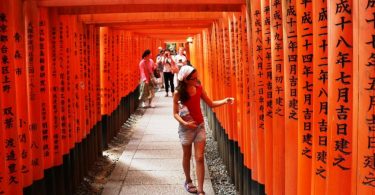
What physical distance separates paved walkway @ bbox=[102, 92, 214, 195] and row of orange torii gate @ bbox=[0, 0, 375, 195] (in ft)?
3.34

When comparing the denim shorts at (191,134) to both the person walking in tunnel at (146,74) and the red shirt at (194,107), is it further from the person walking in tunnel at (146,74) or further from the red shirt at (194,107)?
the person walking in tunnel at (146,74)

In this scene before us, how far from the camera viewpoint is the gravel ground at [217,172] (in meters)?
7.45

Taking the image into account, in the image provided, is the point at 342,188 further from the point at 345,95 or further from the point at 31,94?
the point at 31,94

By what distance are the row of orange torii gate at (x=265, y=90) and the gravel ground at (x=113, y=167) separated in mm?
814

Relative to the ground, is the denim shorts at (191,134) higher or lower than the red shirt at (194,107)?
lower

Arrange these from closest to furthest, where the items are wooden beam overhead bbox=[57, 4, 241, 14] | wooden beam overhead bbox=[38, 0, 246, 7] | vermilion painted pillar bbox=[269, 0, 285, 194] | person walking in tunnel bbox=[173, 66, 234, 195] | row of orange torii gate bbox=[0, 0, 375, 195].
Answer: row of orange torii gate bbox=[0, 0, 375, 195]
vermilion painted pillar bbox=[269, 0, 285, 194]
wooden beam overhead bbox=[38, 0, 246, 7]
person walking in tunnel bbox=[173, 66, 234, 195]
wooden beam overhead bbox=[57, 4, 241, 14]

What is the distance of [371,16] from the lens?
7.15ft

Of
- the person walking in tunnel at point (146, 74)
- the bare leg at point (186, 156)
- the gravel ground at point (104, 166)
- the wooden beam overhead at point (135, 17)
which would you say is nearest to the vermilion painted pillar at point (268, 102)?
the bare leg at point (186, 156)

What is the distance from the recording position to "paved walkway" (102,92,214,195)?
730 centimetres

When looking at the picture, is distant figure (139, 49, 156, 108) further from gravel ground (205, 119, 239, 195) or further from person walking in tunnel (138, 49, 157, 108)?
gravel ground (205, 119, 239, 195)

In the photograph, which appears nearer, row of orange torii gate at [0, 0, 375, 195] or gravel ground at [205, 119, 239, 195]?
row of orange torii gate at [0, 0, 375, 195]

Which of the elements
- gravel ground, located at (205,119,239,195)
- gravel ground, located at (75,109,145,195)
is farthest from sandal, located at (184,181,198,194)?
gravel ground, located at (75,109,145,195)

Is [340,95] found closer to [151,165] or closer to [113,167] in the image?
[151,165]

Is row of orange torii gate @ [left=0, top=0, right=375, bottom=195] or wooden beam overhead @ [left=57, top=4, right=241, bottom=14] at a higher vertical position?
wooden beam overhead @ [left=57, top=4, right=241, bottom=14]
